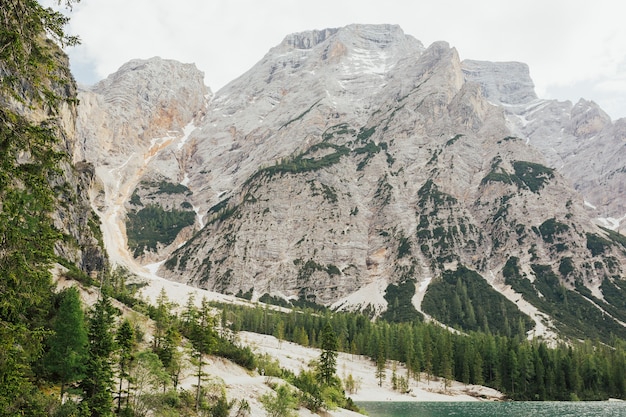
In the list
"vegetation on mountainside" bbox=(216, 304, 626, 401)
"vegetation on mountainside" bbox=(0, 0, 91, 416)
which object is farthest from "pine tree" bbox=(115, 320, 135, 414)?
"vegetation on mountainside" bbox=(216, 304, 626, 401)

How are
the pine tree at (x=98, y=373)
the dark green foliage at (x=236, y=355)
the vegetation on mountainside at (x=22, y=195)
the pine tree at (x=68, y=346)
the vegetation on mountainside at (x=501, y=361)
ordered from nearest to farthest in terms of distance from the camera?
the vegetation on mountainside at (x=22, y=195)
the pine tree at (x=98, y=373)
the pine tree at (x=68, y=346)
the dark green foliage at (x=236, y=355)
the vegetation on mountainside at (x=501, y=361)

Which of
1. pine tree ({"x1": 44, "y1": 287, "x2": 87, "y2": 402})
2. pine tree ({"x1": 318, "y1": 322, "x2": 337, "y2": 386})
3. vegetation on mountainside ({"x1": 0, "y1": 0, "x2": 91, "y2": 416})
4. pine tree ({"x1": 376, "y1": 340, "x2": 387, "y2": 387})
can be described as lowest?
pine tree ({"x1": 376, "y1": 340, "x2": 387, "y2": 387})

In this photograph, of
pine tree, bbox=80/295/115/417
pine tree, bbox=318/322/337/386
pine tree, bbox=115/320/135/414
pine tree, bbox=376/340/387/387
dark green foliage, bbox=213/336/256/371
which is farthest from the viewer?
pine tree, bbox=376/340/387/387

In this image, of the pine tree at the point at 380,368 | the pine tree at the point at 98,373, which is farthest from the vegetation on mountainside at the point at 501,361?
the pine tree at the point at 98,373

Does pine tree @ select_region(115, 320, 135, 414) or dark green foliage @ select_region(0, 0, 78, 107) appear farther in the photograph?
pine tree @ select_region(115, 320, 135, 414)

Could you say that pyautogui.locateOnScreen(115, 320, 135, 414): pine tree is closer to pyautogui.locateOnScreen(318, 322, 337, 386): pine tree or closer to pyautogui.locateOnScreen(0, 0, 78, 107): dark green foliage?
pyautogui.locateOnScreen(0, 0, 78, 107): dark green foliage

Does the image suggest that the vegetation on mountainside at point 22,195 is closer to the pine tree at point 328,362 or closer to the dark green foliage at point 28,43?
the dark green foliage at point 28,43

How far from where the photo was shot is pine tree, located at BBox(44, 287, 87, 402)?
37406 mm

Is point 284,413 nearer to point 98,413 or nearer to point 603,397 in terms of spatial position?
point 98,413

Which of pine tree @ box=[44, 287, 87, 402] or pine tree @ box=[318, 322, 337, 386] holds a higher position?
pine tree @ box=[44, 287, 87, 402]

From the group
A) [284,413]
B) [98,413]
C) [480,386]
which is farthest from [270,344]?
[98,413]

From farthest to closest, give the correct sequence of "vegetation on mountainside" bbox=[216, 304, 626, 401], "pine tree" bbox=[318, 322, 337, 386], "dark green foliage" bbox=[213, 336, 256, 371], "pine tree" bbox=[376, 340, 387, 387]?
"pine tree" bbox=[376, 340, 387, 387] → "vegetation on mountainside" bbox=[216, 304, 626, 401] → "pine tree" bbox=[318, 322, 337, 386] → "dark green foliage" bbox=[213, 336, 256, 371]

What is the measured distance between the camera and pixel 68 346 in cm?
3862

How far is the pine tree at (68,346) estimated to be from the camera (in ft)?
123
